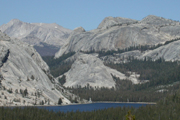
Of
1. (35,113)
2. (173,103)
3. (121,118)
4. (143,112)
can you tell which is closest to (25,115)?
(35,113)

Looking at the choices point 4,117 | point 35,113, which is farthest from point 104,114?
point 4,117

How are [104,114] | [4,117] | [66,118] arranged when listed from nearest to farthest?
[4,117] < [66,118] < [104,114]

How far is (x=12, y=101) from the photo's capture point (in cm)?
19975

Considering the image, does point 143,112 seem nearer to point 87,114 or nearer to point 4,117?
point 87,114

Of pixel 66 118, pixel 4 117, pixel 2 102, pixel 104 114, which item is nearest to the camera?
pixel 4 117

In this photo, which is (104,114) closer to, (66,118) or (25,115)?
(66,118)

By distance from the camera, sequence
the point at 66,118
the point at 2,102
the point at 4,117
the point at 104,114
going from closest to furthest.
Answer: the point at 4,117 < the point at 66,118 < the point at 104,114 < the point at 2,102

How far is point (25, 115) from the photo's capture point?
491 ft

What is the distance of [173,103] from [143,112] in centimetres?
3371

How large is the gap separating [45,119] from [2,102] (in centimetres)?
5350

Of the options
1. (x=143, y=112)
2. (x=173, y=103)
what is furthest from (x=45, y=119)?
(x=173, y=103)

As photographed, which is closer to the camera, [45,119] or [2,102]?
[45,119]

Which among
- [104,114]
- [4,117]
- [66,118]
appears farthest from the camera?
[104,114]

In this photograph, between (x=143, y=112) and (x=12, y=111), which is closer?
(x=12, y=111)
